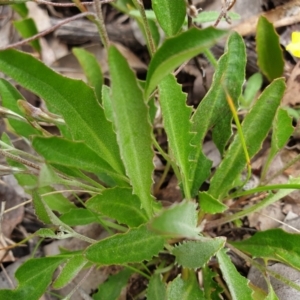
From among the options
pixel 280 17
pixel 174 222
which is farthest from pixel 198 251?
pixel 280 17

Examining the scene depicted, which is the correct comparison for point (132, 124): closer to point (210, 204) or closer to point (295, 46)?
point (210, 204)

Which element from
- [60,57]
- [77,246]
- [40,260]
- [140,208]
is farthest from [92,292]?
[60,57]

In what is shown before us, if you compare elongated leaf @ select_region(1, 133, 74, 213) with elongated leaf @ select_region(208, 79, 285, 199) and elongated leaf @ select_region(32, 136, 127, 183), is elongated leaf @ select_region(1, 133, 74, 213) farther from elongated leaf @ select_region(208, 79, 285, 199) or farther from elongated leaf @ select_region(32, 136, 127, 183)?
elongated leaf @ select_region(208, 79, 285, 199)

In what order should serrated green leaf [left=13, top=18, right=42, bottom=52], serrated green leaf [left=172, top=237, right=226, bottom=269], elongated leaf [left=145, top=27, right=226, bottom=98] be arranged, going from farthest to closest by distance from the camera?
serrated green leaf [left=13, top=18, right=42, bottom=52], serrated green leaf [left=172, top=237, right=226, bottom=269], elongated leaf [left=145, top=27, right=226, bottom=98]

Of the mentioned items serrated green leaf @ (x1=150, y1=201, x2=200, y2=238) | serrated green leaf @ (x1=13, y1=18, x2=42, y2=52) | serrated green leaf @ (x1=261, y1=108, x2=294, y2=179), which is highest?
serrated green leaf @ (x1=13, y1=18, x2=42, y2=52)

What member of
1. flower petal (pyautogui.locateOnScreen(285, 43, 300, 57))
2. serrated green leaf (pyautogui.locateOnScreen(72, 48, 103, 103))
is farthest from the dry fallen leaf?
flower petal (pyautogui.locateOnScreen(285, 43, 300, 57))
